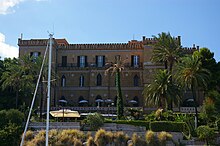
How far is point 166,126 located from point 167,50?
13.2 meters

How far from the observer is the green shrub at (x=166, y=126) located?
4009 centimetres

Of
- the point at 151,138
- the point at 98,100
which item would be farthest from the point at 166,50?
the point at 151,138

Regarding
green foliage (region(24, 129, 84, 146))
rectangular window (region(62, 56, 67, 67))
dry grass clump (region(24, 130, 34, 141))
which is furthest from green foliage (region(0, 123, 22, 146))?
rectangular window (region(62, 56, 67, 67))

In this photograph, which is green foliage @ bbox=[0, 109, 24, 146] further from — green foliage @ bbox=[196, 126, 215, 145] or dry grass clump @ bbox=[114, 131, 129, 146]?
green foliage @ bbox=[196, 126, 215, 145]

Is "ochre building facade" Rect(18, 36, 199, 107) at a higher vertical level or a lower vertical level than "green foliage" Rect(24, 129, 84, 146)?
higher

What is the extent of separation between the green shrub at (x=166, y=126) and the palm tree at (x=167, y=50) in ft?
33.4

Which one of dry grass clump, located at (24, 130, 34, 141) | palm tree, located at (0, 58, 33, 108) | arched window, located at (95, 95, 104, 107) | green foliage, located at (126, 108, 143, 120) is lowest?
dry grass clump, located at (24, 130, 34, 141)

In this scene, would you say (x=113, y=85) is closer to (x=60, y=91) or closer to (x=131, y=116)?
(x=60, y=91)

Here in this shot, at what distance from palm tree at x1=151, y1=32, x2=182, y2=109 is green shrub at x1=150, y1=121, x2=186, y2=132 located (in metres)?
10.2

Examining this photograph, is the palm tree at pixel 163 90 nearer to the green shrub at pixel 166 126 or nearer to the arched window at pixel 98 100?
the green shrub at pixel 166 126

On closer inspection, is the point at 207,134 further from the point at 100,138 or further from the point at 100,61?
the point at 100,61

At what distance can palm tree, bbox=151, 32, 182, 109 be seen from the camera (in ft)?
164

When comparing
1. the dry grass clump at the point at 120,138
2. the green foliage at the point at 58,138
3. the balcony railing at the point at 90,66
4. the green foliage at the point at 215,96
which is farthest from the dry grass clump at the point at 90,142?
the balcony railing at the point at 90,66

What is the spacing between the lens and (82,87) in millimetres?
59875
